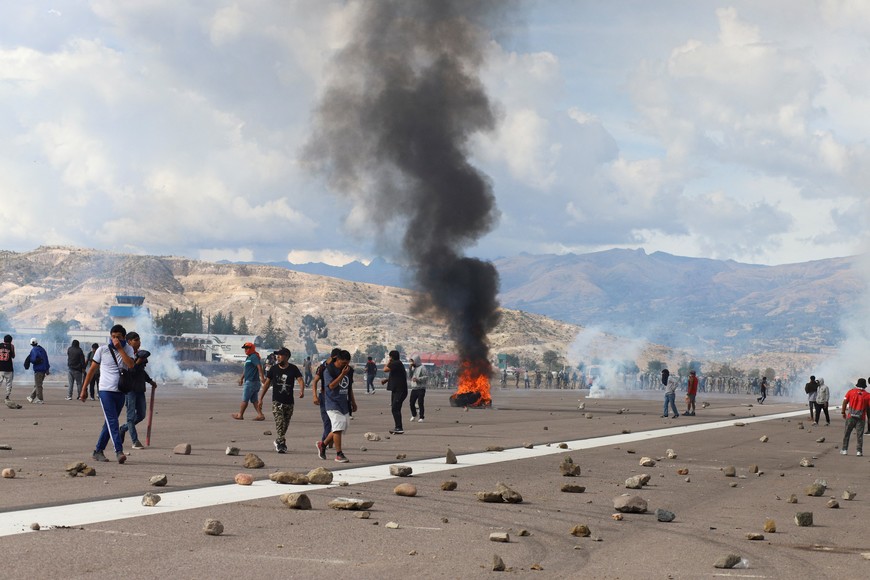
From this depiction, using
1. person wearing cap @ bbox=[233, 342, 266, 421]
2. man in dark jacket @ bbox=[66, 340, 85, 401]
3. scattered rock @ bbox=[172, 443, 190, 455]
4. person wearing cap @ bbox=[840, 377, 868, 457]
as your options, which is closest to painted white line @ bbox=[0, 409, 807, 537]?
scattered rock @ bbox=[172, 443, 190, 455]

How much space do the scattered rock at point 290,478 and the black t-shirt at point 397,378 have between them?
34.7 feet

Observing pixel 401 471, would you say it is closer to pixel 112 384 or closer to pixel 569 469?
pixel 569 469

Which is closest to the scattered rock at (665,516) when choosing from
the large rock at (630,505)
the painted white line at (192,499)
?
the large rock at (630,505)

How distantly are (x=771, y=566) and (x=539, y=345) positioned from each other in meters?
174

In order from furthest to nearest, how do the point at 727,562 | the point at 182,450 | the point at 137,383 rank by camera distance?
1. the point at 182,450
2. the point at 137,383
3. the point at 727,562

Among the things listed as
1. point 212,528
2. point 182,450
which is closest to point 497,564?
point 212,528

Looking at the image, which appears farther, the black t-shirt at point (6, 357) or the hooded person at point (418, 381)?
the black t-shirt at point (6, 357)

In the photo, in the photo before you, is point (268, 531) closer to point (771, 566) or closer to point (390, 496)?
point (390, 496)

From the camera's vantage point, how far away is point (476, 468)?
16.8m

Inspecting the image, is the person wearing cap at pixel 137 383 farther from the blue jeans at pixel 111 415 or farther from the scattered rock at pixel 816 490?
the scattered rock at pixel 816 490

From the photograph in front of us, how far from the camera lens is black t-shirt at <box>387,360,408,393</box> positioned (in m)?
24.6

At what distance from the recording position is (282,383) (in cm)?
1836

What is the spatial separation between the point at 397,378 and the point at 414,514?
520 inches

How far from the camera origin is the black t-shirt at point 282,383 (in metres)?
18.2
